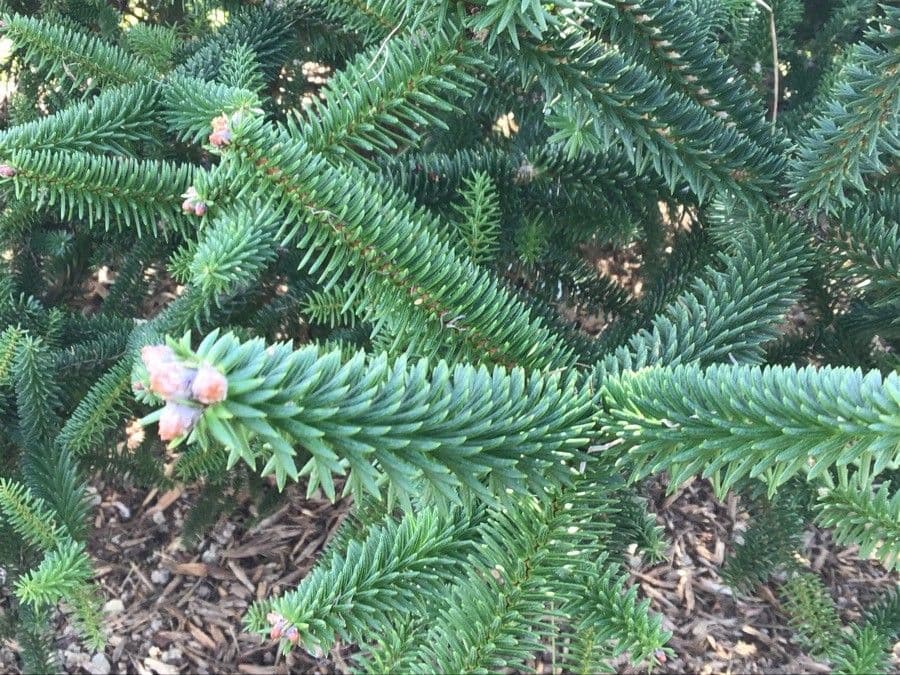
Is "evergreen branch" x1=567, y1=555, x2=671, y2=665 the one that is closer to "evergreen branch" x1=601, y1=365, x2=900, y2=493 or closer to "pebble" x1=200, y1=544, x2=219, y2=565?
"evergreen branch" x1=601, y1=365, x2=900, y2=493

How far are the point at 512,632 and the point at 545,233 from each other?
86 cm

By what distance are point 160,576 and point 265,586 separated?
344mm

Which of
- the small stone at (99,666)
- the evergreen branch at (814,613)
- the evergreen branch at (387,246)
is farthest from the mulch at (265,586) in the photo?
the evergreen branch at (387,246)

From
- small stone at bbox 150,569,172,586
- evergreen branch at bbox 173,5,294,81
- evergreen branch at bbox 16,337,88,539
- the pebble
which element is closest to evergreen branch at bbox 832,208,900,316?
evergreen branch at bbox 173,5,294,81

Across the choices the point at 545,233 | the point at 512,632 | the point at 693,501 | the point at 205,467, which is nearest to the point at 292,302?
the point at 205,467

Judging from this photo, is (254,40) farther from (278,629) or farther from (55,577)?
(278,629)

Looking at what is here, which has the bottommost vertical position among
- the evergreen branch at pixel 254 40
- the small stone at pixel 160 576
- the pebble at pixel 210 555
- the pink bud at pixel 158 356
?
the small stone at pixel 160 576

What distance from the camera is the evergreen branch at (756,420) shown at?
2.01 feet

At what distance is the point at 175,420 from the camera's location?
0.46 meters

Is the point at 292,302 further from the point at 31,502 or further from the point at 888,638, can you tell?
the point at 888,638

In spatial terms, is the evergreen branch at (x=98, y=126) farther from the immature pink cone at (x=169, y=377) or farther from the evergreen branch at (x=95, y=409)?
the immature pink cone at (x=169, y=377)

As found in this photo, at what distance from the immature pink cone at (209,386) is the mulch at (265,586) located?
173 centimetres

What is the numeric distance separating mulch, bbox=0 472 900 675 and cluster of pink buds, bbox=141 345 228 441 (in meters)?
1.72

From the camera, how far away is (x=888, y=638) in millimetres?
1303
